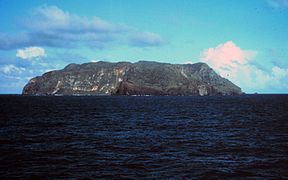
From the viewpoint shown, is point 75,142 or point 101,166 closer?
point 101,166

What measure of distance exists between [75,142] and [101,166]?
10725 millimetres

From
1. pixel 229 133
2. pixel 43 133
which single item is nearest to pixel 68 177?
pixel 43 133

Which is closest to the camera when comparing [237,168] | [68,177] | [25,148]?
[68,177]

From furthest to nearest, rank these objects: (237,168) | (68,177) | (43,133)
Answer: (43,133) → (237,168) → (68,177)

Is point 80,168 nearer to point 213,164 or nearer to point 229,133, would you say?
point 213,164

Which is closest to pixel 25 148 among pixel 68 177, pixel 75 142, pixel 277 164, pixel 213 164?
pixel 75 142

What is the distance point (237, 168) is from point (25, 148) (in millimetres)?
19407

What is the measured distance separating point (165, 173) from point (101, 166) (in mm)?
5001

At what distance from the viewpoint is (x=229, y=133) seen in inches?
1581

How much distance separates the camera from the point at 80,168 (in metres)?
22.7

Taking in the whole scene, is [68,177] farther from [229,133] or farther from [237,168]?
[229,133]

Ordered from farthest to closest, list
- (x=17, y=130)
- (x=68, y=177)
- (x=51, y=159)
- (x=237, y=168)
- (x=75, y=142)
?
(x=17, y=130), (x=75, y=142), (x=51, y=159), (x=237, y=168), (x=68, y=177)

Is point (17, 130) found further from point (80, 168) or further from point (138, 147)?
point (80, 168)

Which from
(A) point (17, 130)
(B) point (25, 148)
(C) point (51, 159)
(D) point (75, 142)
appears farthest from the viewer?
(A) point (17, 130)
